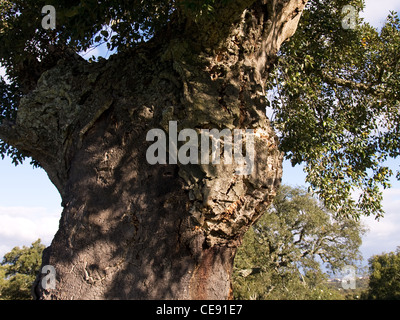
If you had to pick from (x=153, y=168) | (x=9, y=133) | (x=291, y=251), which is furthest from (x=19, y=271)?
(x=153, y=168)

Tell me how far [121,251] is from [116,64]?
8.89 feet

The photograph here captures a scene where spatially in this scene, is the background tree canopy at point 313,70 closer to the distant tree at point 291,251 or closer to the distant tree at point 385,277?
the distant tree at point 291,251

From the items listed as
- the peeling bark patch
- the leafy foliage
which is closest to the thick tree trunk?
the peeling bark patch

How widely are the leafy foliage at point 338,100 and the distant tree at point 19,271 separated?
942 inches

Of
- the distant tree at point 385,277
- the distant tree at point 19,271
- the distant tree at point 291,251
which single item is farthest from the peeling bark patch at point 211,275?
the distant tree at point 385,277

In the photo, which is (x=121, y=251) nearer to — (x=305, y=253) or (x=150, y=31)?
(x=150, y=31)

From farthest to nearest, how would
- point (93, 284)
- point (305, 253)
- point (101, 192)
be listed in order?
point (305, 253)
point (101, 192)
point (93, 284)

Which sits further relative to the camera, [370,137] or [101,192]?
[370,137]

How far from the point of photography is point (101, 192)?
437 centimetres

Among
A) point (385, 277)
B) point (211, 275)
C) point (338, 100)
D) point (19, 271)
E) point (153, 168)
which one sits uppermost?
point (338, 100)

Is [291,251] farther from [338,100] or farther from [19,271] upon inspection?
[19,271]

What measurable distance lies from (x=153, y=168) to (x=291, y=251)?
21.1 m

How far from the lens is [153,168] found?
4.35 metres
